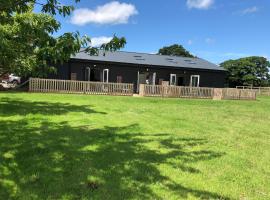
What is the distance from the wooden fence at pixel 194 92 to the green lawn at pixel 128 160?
1496cm

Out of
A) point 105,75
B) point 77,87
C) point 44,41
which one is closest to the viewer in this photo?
point 44,41

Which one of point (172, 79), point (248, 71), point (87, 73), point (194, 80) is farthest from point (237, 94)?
point (248, 71)

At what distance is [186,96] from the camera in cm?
2662

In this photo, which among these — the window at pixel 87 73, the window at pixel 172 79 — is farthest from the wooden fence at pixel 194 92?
the window at pixel 87 73

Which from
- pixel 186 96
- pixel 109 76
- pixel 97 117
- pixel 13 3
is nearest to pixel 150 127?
pixel 97 117

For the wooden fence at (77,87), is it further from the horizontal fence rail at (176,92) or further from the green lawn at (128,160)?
the green lawn at (128,160)

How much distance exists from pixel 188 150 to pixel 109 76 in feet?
71.8

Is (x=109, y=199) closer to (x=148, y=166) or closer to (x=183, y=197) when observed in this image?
(x=183, y=197)

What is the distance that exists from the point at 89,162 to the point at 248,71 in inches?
2721

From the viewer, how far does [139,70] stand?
29547 millimetres

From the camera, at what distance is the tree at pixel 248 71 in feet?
Result: 222

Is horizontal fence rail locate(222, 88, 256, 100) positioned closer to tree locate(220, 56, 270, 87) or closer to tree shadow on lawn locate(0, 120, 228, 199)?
tree shadow on lawn locate(0, 120, 228, 199)

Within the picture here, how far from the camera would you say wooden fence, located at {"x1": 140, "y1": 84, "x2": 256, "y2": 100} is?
2528cm

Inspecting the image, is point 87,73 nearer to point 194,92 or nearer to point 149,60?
point 149,60
